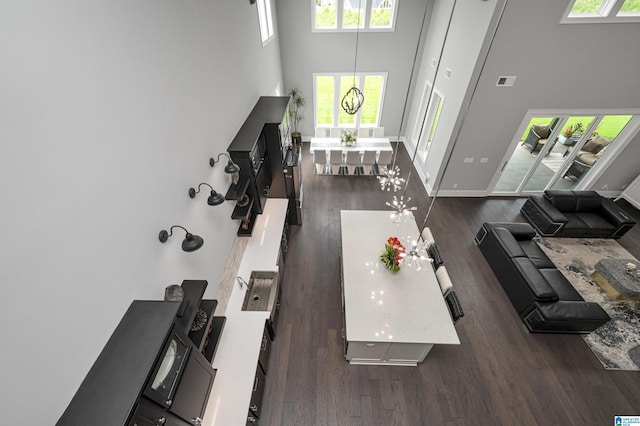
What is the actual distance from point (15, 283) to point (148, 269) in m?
0.97

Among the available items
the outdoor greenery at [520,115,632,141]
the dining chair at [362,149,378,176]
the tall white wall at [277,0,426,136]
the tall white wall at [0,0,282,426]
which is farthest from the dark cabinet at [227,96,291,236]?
the outdoor greenery at [520,115,632,141]

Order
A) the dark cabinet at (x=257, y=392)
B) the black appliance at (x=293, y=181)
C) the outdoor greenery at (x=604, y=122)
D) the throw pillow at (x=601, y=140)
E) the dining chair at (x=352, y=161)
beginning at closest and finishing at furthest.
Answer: the dark cabinet at (x=257, y=392), the black appliance at (x=293, y=181), the outdoor greenery at (x=604, y=122), the throw pillow at (x=601, y=140), the dining chair at (x=352, y=161)

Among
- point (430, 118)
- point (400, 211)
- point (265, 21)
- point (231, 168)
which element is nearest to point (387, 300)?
point (400, 211)

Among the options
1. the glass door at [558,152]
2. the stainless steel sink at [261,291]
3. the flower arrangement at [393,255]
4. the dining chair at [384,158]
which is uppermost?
the dining chair at [384,158]

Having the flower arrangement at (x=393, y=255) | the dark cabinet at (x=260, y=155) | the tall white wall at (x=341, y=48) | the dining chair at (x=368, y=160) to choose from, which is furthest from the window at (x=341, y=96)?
the flower arrangement at (x=393, y=255)

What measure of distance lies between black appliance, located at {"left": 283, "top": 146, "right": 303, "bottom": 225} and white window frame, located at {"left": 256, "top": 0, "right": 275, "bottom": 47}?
2798 millimetres

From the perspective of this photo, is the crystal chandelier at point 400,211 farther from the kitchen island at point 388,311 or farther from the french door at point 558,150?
the french door at point 558,150

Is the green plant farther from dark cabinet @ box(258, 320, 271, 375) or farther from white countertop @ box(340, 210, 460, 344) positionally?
dark cabinet @ box(258, 320, 271, 375)

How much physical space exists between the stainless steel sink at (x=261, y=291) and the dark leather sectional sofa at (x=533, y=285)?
447 cm

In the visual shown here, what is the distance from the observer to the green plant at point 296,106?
8.76m

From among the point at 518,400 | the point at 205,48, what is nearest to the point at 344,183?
the point at 205,48

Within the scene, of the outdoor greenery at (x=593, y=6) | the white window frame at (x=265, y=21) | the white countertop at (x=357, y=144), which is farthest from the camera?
the white countertop at (x=357, y=144)

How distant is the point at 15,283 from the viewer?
4.00ft

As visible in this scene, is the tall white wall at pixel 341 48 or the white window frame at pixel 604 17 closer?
the white window frame at pixel 604 17
